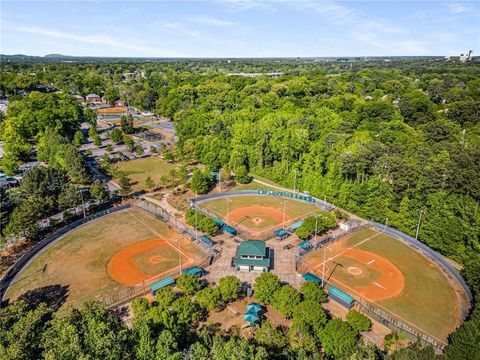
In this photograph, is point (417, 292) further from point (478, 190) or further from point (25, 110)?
point (25, 110)

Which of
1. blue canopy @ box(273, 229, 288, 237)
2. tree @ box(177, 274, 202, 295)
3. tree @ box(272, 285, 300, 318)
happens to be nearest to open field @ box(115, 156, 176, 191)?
blue canopy @ box(273, 229, 288, 237)

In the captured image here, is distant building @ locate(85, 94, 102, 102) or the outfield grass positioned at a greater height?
distant building @ locate(85, 94, 102, 102)

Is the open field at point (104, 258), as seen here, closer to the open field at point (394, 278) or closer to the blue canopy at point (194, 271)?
the blue canopy at point (194, 271)

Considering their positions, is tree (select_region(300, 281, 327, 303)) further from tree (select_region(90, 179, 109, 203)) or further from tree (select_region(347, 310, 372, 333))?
tree (select_region(90, 179, 109, 203))

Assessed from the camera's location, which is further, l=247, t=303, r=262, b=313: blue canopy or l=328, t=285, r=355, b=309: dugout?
l=328, t=285, r=355, b=309: dugout

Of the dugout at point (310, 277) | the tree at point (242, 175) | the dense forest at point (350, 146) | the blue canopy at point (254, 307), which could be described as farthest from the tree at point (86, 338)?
the tree at point (242, 175)

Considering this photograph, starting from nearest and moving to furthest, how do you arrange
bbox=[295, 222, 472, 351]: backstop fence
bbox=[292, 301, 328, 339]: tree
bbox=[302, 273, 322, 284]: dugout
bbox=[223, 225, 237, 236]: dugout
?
bbox=[292, 301, 328, 339]: tree
bbox=[295, 222, 472, 351]: backstop fence
bbox=[302, 273, 322, 284]: dugout
bbox=[223, 225, 237, 236]: dugout

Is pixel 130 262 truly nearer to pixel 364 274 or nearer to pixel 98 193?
pixel 98 193

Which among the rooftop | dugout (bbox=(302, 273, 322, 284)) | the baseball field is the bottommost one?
the baseball field
